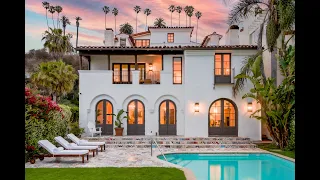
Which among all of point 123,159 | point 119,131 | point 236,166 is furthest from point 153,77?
point 236,166

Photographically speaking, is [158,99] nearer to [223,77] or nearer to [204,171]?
[223,77]

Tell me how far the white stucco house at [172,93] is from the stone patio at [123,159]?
325cm

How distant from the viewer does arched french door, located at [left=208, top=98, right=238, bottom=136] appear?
67.5ft

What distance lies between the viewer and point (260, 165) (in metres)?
14.3

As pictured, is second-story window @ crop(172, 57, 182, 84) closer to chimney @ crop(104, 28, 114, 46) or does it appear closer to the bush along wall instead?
chimney @ crop(104, 28, 114, 46)

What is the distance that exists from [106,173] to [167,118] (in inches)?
420

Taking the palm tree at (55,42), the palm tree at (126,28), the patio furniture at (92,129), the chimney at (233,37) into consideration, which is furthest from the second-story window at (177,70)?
the palm tree at (126,28)

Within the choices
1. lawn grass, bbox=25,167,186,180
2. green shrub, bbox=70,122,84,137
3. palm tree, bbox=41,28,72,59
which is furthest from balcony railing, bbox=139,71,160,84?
palm tree, bbox=41,28,72,59

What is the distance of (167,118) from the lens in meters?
21.3

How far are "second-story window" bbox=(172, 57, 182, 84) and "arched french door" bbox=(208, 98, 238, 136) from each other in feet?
10.0

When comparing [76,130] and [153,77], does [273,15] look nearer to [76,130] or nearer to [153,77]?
[153,77]
